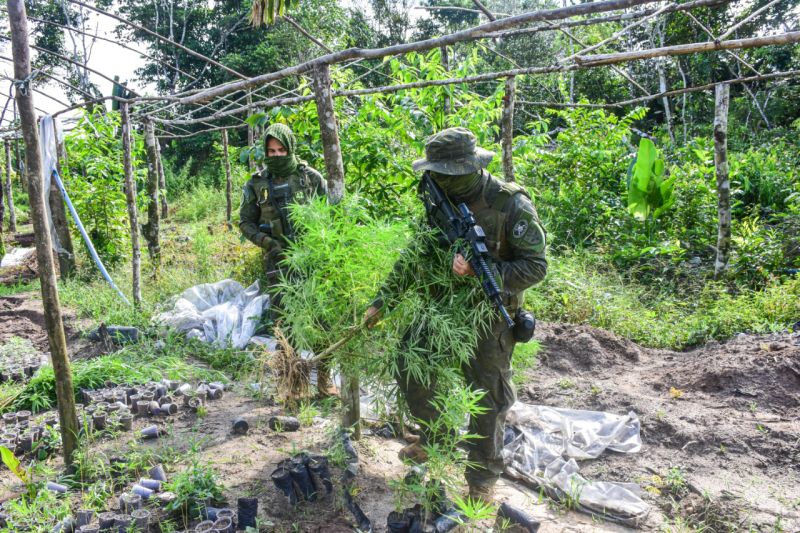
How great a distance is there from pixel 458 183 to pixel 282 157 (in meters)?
2.46

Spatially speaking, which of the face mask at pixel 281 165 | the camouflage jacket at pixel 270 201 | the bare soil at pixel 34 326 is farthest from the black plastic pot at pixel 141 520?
the bare soil at pixel 34 326

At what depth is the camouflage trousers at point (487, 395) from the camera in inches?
122

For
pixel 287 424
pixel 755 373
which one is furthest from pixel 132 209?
pixel 755 373

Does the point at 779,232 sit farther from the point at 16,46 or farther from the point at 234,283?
the point at 16,46

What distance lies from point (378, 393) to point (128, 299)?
5.14m

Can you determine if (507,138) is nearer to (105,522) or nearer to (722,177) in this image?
(722,177)

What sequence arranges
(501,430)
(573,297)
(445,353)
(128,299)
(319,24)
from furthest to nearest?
(319,24)
(128,299)
(573,297)
(501,430)
(445,353)

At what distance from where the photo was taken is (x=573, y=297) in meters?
6.56

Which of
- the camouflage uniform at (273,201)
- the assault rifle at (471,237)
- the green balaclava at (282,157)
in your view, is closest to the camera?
the assault rifle at (471,237)

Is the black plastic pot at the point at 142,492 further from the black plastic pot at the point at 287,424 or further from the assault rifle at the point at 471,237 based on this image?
the assault rifle at the point at 471,237

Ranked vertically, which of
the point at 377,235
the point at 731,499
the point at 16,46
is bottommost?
the point at 731,499

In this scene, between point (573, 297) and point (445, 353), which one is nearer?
point (445, 353)

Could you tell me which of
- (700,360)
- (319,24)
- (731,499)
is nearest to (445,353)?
(731,499)

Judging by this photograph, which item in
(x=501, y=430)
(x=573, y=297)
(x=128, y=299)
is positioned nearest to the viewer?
(x=501, y=430)
